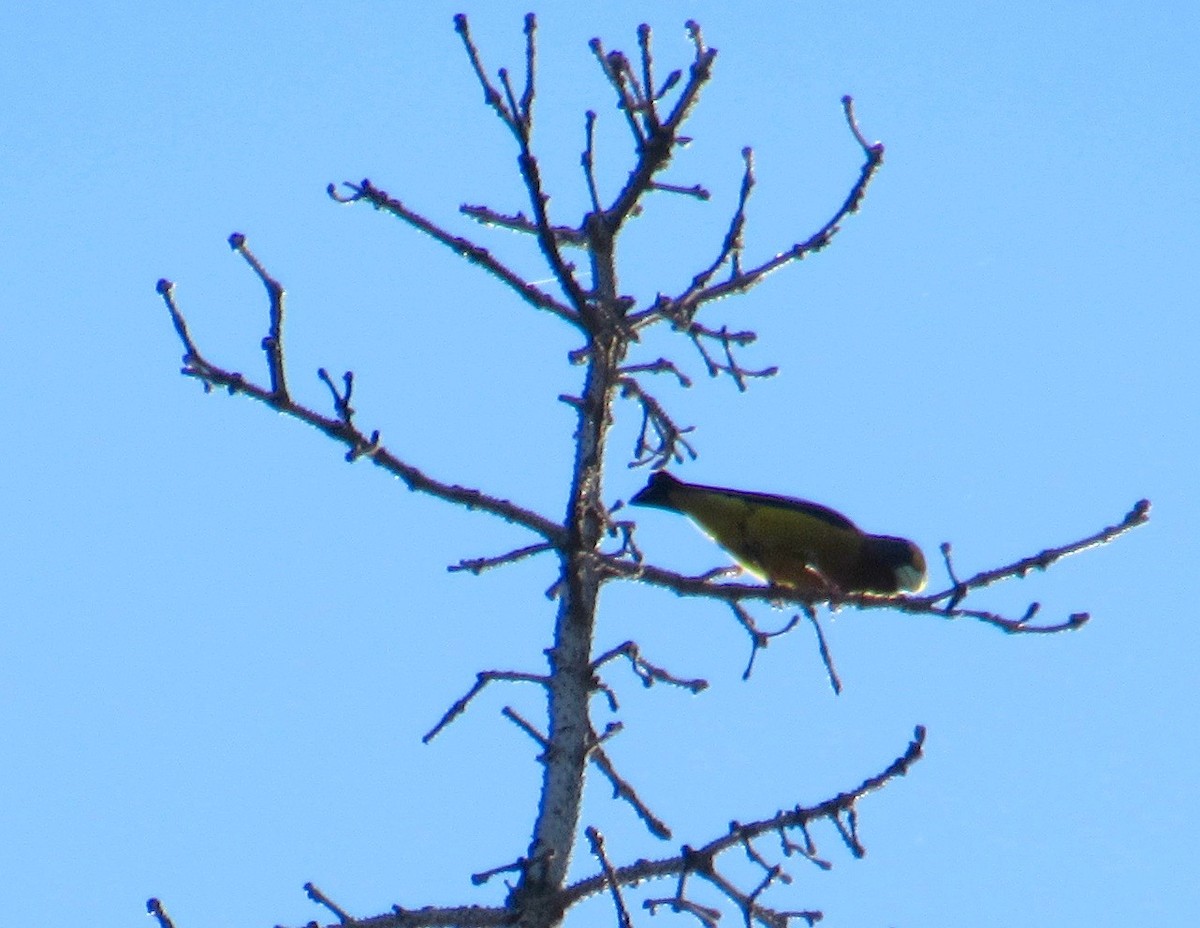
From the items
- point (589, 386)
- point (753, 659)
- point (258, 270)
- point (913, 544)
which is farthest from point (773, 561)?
point (258, 270)

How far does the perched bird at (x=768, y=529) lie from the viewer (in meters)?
7.19

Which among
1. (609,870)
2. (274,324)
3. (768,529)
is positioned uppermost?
(768,529)

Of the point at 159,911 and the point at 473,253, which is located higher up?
the point at 473,253

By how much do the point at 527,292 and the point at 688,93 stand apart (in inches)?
29.4

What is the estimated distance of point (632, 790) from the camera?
13.5 feet

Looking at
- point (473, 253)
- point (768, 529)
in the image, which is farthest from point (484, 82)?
point (768, 529)

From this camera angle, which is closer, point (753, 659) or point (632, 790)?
point (632, 790)

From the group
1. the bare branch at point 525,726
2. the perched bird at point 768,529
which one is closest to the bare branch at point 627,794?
the bare branch at point 525,726

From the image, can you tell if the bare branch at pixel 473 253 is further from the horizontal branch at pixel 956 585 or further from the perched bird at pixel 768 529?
the perched bird at pixel 768 529

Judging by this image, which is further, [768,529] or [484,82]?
[768,529]

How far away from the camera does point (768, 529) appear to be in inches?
286

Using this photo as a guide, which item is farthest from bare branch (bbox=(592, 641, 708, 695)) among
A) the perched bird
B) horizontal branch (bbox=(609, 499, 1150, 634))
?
the perched bird

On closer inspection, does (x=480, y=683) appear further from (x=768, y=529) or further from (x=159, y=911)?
(x=768, y=529)

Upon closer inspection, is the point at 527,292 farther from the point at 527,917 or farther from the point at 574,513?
the point at 527,917
